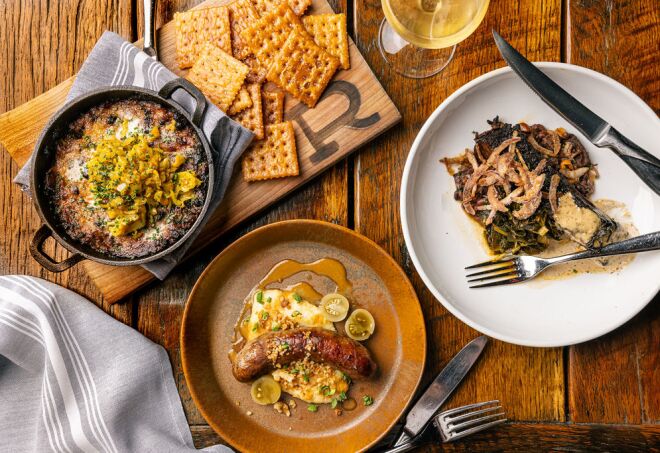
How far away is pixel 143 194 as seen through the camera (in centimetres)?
215

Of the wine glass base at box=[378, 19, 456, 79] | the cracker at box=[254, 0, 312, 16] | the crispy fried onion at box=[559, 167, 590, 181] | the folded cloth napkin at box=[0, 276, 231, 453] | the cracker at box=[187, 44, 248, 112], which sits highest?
the cracker at box=[254, 0, 312, 16]

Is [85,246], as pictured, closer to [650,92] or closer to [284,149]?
[284,149]

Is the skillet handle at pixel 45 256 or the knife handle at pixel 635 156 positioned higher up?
the knife handle at pixel 635 156

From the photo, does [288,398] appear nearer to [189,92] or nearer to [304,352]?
[304,352]

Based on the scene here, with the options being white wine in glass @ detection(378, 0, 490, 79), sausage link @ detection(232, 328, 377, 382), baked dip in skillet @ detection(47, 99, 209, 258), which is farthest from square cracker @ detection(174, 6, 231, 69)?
sausage link @ detection(232, 328, 377, 382)

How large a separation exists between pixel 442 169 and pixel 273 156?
2.23 ft

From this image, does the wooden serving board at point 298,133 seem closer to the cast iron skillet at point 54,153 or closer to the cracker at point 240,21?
the cracker at point 240,21

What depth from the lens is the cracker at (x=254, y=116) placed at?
236 cm

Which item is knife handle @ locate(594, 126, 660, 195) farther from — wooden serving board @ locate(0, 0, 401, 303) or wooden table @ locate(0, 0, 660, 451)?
wooden serving board @ locate(0, 0, 401, 303)

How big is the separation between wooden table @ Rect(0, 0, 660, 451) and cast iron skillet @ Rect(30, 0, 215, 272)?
1.05 ft

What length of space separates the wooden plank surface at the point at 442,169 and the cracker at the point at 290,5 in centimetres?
21

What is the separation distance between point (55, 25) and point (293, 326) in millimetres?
1594

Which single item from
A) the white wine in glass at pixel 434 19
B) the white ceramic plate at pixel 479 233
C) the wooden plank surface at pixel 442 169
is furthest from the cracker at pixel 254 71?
the white ceramic plate at pixel 479 233

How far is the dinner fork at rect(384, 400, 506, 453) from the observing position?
2.37 metres
